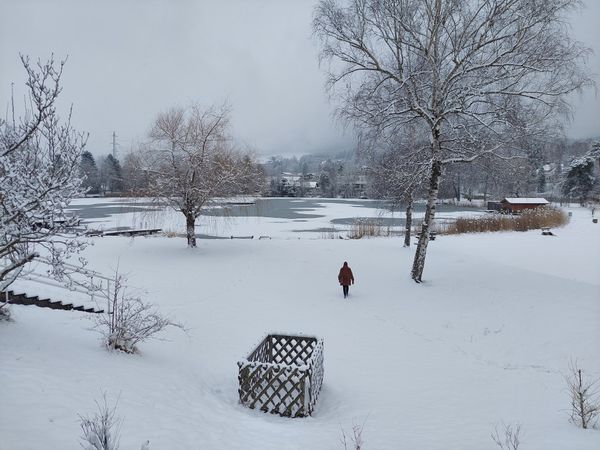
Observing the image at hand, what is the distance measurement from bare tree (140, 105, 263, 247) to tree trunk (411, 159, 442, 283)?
10162 millimetres

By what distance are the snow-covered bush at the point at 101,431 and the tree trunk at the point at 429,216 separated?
10852mm

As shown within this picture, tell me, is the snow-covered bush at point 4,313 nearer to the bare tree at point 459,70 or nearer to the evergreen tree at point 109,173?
the bare tree at point 459,70

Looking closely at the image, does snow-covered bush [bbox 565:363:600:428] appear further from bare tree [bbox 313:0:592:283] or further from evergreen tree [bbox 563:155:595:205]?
evergreen tree [bbox 563:155:595:205]

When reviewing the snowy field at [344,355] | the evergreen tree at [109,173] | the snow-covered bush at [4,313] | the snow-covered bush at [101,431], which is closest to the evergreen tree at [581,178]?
the snowy field at [344,355]

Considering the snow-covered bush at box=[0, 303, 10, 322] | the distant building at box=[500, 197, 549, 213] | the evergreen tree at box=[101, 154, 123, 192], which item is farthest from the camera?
the evergreen tree at box=[101, 154, 123, 192]

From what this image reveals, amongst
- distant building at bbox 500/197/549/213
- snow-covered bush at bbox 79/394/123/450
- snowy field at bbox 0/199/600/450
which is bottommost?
snowy field at bbox 0/199/600/450

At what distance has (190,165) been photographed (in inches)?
767

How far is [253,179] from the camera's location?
21250 mm

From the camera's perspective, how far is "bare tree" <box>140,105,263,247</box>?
755 inches

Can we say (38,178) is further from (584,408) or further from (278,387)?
(584,408)

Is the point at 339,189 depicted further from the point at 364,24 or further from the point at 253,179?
the point at 364,24

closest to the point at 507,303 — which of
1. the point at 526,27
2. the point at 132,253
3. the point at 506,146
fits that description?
the point at 506,146

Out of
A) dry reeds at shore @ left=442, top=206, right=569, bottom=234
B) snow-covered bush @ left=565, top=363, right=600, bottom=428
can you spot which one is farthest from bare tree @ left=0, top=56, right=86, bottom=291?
dry reeds at shore @ left=442, top=206, right=569, bottom=234

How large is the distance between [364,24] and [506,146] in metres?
5.83
